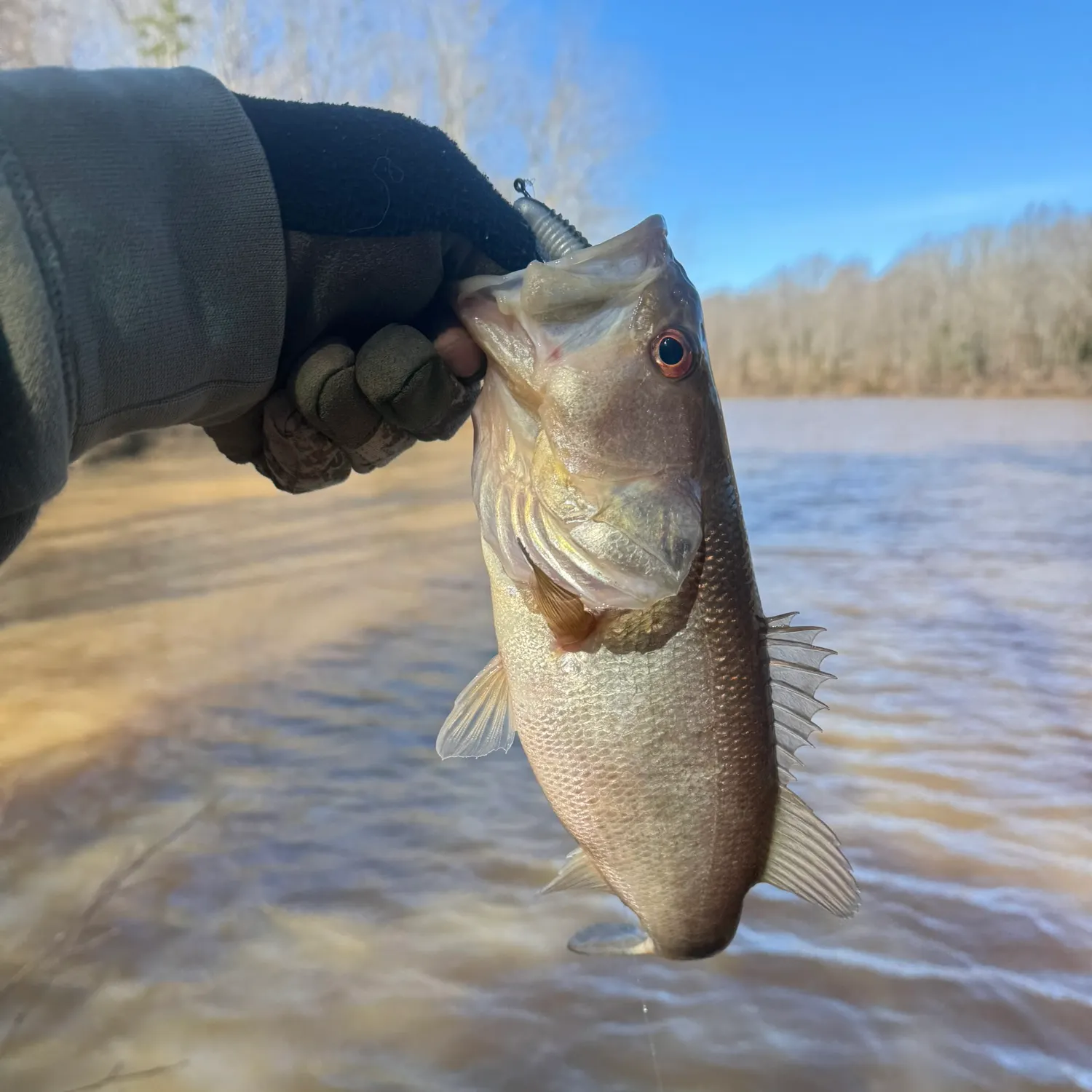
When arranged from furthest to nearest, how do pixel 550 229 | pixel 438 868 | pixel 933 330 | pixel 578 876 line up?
pixel 933 330 → pixel 438 868 → pixel 578 876 → pixel 550 229

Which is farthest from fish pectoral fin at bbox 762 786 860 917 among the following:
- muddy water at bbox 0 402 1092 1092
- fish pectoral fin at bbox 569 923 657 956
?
muddy water at bbox 0 402 1092 1092

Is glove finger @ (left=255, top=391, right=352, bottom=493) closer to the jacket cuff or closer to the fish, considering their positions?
the jacket cuff

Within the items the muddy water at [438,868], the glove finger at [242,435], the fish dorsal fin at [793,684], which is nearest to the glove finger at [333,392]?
the glove finger at [242,435]

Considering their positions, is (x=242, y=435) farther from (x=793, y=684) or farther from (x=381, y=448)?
(x=793, y=684)

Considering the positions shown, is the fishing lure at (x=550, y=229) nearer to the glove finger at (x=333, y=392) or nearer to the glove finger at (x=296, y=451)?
the glove finger at (x=333, y=392)

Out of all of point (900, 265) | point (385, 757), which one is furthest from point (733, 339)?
point (385, 757)

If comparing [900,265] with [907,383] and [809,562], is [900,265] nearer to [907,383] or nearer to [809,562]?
[907,383]

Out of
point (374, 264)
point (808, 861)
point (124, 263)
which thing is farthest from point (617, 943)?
point (124, 263)

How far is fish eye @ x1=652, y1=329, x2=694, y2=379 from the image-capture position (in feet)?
3.83

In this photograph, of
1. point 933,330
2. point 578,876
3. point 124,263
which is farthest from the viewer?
point 933,330

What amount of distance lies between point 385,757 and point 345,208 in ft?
7.48

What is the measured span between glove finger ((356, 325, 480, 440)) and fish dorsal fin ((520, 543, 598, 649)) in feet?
0.83

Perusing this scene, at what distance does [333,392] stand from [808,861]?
105 cm

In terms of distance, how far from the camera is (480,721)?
1.41 metres
